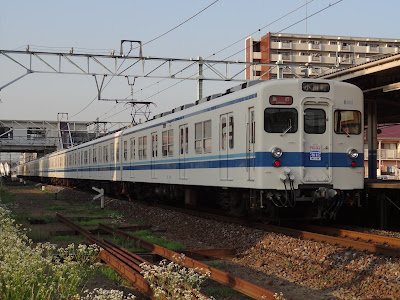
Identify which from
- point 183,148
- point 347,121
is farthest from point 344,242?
point 183,148

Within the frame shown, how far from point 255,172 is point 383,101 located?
744 cm

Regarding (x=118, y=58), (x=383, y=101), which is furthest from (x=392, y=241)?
(x=118, y=58)

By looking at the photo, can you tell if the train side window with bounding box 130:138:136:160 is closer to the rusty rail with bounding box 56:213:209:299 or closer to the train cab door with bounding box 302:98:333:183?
the train cab door with bounding box 302:98:333:183

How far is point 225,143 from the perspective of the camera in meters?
13.4

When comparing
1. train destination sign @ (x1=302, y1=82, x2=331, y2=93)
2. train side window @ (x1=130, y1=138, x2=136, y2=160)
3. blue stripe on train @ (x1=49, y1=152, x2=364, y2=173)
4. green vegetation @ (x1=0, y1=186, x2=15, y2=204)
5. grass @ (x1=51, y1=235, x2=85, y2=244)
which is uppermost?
train destination sign @ (x1=302, y1=82, x2=331, y2=93)

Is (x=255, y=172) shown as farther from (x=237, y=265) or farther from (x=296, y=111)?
(x=237, y=265)

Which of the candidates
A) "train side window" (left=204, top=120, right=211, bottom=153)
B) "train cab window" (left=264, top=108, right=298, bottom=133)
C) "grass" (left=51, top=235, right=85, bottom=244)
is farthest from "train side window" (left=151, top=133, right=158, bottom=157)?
"train cab window" (left=264, top=108, right=298, bottom=133)

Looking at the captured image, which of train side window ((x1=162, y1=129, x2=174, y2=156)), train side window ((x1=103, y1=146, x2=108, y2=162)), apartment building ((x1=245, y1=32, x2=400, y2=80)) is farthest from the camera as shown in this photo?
apartment building ((x1=245, y1=32, x2=400, y2=80))

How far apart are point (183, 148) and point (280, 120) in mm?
5052

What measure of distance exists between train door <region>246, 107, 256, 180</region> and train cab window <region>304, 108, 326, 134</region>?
113 centimetres

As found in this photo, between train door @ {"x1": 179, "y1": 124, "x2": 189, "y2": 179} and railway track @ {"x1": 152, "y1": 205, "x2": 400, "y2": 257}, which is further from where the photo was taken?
train door @ {"x1": 179, "y1": 124, "x2": 189, "y2": 179}

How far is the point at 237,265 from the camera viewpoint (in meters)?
9.02

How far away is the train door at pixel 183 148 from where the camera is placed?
16141 millimetres

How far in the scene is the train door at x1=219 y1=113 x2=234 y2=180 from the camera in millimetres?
13070
